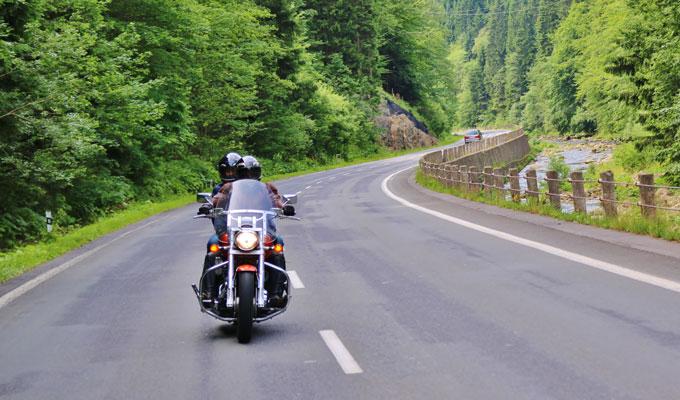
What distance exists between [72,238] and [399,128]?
6621 cm

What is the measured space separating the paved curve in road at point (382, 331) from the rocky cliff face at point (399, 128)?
6687 cm

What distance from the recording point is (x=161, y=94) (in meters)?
32.7

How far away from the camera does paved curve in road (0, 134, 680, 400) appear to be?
5.98 meters

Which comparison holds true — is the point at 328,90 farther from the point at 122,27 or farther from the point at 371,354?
the point at 371,354

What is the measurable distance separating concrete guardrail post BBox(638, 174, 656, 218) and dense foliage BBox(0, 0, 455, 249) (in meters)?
11.6

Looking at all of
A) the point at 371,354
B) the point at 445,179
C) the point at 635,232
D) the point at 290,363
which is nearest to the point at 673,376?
the point at 371,354

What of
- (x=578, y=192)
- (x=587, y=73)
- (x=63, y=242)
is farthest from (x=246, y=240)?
(x=587, y=73)

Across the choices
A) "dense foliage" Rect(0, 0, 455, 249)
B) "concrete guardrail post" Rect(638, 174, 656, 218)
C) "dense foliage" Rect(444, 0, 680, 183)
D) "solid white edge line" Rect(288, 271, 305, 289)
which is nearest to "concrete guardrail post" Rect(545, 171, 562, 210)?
"concrete guardrail post" Rect(638, 174, 656, 218)

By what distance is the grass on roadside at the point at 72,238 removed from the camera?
1464 centimetres

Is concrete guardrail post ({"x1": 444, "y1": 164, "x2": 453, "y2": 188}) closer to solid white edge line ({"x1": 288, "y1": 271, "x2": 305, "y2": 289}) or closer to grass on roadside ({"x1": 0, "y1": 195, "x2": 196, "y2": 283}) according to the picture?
grass on roadside ({"x1": 0, "y1": 195, "x2": 196, "y2": 283})

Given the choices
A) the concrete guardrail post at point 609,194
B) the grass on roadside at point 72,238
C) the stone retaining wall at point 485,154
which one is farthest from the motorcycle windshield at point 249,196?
the stone retaining wall at point 485,154

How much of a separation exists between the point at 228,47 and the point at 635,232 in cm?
3349

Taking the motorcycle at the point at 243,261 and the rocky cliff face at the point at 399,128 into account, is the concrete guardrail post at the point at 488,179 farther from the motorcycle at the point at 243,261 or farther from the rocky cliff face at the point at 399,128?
the rocky cliff face at the point at 399,128

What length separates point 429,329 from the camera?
25.5ft
